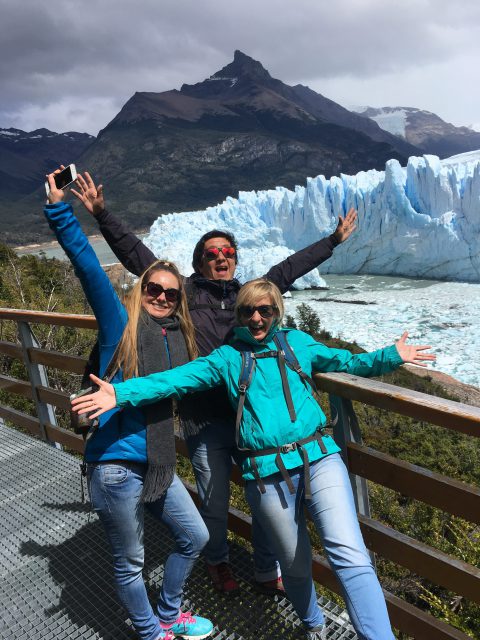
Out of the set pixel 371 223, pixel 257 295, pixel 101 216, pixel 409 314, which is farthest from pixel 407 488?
pixel 371 223

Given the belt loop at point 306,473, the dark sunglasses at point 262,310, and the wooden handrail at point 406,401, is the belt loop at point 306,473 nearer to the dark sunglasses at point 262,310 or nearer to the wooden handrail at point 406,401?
the wooden handrail at point 406,401

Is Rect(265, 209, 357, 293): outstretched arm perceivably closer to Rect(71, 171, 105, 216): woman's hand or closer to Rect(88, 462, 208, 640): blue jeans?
Rect(71, 171, 105, 216): woman's hand

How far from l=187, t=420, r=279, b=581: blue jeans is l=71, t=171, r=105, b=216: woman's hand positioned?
3.20ft

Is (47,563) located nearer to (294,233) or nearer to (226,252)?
(226,252)

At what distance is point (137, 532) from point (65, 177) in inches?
44.7

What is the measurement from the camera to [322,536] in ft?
4.61

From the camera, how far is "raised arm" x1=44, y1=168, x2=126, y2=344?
1.43 meters

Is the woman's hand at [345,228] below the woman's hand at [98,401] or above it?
above

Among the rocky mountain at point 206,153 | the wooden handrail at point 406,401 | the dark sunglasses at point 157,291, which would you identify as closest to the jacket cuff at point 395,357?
the wooden handrail at point 406,401

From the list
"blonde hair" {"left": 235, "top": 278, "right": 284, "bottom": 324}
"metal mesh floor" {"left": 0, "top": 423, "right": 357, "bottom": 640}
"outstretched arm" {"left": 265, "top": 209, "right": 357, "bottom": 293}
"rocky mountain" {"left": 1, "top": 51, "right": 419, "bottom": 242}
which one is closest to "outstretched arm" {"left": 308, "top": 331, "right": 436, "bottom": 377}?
"blonde hair" {"left": 235, "top": 278, "right": 284, "bottom": 324}

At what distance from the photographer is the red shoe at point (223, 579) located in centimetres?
179

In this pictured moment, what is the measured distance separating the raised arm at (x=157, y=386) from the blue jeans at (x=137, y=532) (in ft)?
0.71

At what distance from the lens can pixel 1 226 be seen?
85.9 metres

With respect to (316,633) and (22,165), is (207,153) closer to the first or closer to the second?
(22,165)
